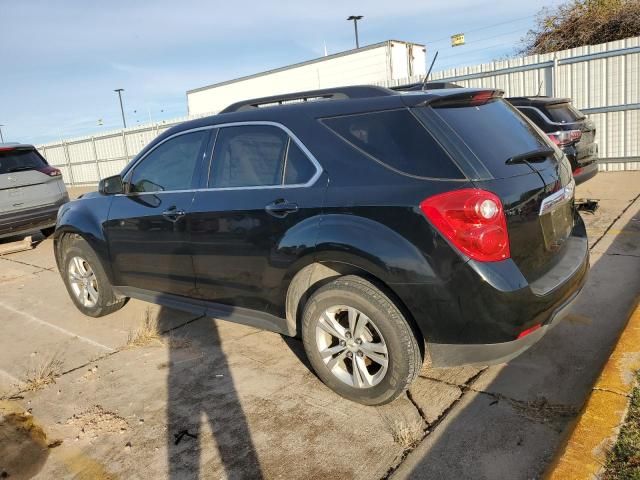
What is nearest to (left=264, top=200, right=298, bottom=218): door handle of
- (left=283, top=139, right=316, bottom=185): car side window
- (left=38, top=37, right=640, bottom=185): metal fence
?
(left=283, top=139, right=316, bottom=185): car side window

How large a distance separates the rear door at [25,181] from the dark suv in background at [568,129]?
7.52 metres

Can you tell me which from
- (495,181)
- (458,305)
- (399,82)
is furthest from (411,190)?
(399,82)

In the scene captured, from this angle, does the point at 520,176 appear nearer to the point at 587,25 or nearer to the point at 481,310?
the point at 481,310

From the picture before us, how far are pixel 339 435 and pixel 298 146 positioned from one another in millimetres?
1693

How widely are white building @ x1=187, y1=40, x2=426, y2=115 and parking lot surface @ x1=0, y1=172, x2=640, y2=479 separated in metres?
17.2

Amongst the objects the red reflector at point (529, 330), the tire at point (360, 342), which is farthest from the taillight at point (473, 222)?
the tire at point (360, 342)

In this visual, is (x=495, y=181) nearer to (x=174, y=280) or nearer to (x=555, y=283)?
(x=555, y=283)

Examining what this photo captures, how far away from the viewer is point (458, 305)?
250cm

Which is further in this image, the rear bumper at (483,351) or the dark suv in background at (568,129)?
the dark suv in background at (568,129)

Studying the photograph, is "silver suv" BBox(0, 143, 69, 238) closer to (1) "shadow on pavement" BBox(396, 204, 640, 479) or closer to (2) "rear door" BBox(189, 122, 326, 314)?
(2) "rear door" BBox(189, 122, 326, 314)

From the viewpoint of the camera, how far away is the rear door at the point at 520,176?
2592 millimetres

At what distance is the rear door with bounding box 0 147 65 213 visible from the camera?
315 inches

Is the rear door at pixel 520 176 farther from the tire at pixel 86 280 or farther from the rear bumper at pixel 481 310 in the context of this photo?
the tire at pixel 86 280

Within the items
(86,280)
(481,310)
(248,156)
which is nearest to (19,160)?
(86,280)
